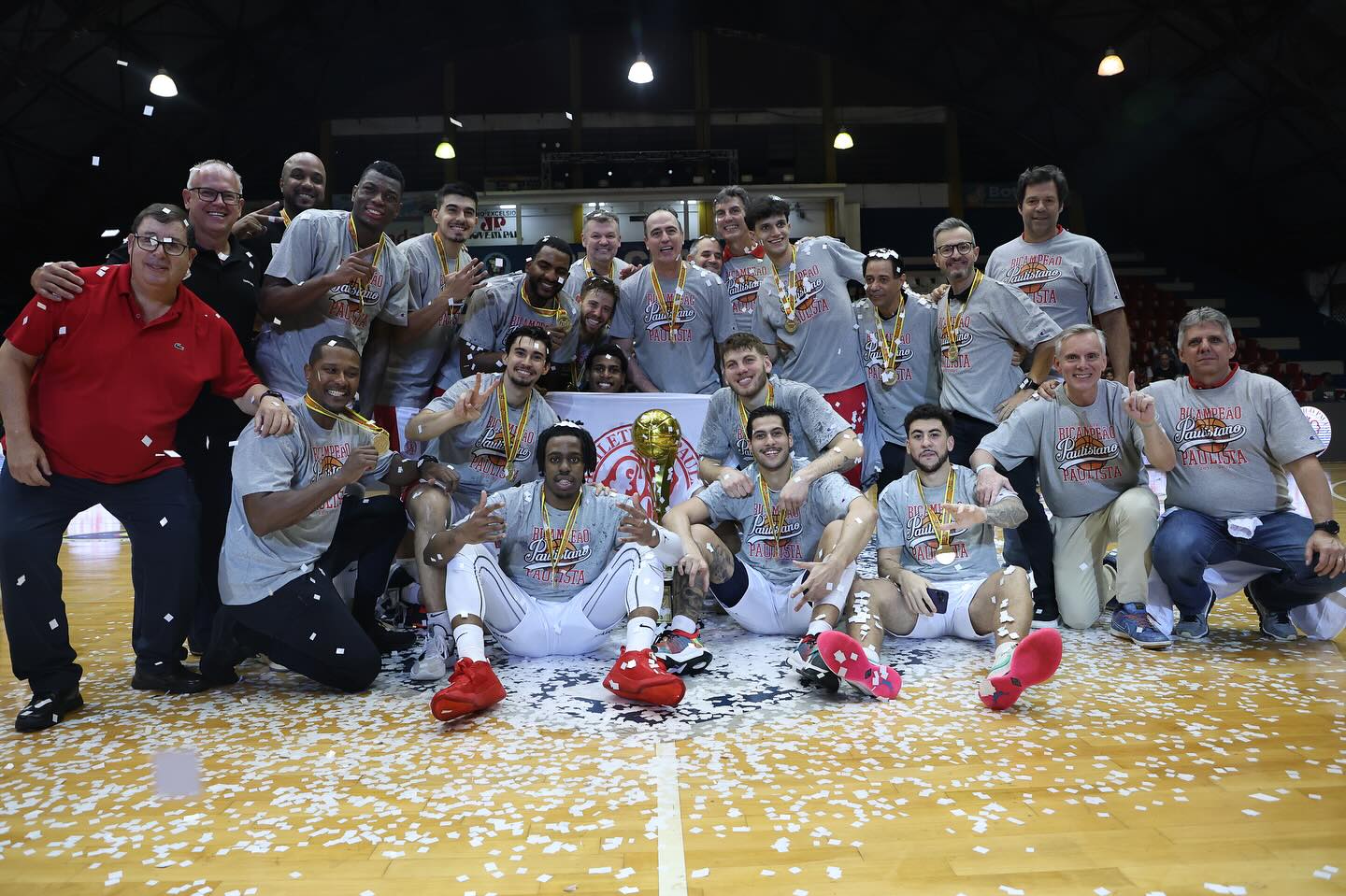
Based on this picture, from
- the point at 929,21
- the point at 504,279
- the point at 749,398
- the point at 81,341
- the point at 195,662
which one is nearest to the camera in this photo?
the point at 81,341

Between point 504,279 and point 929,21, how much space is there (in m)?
12.5

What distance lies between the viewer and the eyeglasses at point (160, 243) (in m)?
3.17

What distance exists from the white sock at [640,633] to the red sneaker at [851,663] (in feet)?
2.06

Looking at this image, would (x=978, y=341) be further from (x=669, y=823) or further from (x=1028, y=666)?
(x=669, y=823)

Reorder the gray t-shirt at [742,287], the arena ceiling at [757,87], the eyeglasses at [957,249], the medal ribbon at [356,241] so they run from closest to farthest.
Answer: the medal ribbon at [356,241] < the eyeglasses at [957,249] < the gray t-shirt at [742,287] < the arena ceiling at [757,87]

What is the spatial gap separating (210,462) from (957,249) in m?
3.64

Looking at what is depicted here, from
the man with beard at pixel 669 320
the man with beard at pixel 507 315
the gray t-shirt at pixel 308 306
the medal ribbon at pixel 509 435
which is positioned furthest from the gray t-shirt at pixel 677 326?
the gray t-shirt at pixel 308 306

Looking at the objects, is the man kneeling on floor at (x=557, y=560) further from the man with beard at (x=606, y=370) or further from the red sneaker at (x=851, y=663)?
the man with beard at (x=606, y=370)

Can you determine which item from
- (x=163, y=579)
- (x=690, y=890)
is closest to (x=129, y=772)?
(x=163, y=579)

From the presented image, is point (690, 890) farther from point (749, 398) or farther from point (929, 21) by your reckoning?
point (929, 21)

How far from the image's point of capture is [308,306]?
13.2ft

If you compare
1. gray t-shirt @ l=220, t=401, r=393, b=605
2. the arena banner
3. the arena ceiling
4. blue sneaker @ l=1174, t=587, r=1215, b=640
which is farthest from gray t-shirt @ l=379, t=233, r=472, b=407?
the arena ceiling

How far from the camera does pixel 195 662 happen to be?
12.9 feet

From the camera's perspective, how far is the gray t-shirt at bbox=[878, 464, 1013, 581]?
3.75 meters
